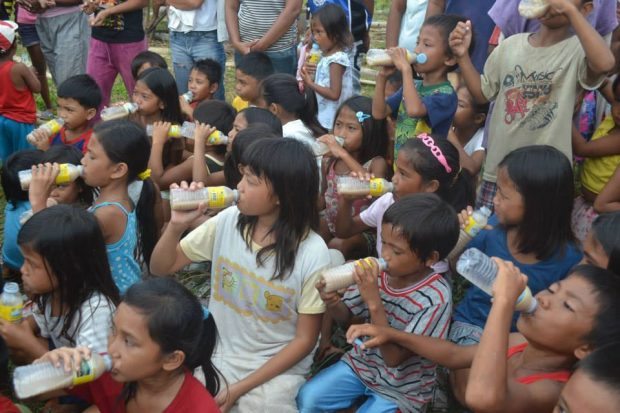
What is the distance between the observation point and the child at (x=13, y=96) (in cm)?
562

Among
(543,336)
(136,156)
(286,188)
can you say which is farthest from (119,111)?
(543,336)

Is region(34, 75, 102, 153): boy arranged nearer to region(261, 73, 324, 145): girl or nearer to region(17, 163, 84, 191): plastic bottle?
region(17, 163, 84, 191): plastic bottle

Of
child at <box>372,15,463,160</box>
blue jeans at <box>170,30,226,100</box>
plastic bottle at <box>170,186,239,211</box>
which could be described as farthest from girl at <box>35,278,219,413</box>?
blue jeans at <box>170,30,226,100</box>

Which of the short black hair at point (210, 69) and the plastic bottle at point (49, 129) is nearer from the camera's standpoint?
the plastic bottle at point (49, 129)

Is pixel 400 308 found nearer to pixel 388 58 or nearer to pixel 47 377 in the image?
pixel 47 377

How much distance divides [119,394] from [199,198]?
35.9 inches

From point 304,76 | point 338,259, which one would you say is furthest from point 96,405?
point 304,76

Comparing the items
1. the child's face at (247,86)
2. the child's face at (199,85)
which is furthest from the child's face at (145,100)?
the child's face at (247,86)

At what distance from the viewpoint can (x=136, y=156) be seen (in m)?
3.72

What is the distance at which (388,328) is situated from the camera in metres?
2.73

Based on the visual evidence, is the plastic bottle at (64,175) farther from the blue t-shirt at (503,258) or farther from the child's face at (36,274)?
the blue t-shirt at (503,258)

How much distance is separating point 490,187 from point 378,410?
1951 millimetres

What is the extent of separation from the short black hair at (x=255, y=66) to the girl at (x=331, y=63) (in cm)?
34

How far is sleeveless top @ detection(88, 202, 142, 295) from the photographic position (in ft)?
11.5
